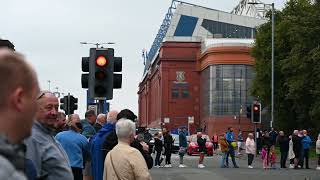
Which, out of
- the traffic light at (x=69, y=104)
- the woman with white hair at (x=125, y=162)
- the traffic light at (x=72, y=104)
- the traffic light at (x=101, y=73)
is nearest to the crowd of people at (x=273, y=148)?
the traffic light at (x=72, y=104)

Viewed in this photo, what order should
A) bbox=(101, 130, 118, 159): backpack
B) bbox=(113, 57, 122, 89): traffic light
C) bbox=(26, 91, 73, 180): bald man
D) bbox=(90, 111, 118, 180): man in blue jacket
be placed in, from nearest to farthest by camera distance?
bbox=(26, 91, 73, 180): bald man, bbox=(101, 130, 118, 159): backpack, bbox=(90, 111, 118, 180): man in blue jacket, bbox=(113, 57, 122, 89): traffic light

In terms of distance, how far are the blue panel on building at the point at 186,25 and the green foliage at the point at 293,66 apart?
197 feet

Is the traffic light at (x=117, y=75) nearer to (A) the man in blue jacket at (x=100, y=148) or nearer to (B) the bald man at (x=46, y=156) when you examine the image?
(A) the man in blue jacket at (x=100, y=148)

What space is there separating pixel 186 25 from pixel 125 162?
5031 inches

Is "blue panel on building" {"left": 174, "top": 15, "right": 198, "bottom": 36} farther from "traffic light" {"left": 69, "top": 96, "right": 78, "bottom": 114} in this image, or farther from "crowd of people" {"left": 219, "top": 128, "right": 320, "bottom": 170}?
"traffic light" {"left": 69, "top": 96, "right": 78, "bottom": 114}

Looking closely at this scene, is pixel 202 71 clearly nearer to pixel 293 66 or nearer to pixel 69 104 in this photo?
pixel 293 66

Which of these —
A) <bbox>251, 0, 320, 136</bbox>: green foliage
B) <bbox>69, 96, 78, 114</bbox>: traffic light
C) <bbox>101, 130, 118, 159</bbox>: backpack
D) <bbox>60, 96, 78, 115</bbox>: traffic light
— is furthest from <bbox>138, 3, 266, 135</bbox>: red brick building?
<bbox>101, 130, 118, 159</bbox>: backpack

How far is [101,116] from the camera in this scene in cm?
1183

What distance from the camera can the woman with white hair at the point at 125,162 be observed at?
7.12 m

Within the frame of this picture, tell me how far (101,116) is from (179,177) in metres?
12.9

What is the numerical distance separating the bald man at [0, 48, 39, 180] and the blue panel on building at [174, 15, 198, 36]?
13157cm

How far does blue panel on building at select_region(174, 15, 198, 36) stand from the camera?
5266 inches

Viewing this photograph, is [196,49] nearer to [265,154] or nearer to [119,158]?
[265,154]

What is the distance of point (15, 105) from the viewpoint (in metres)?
2.61
